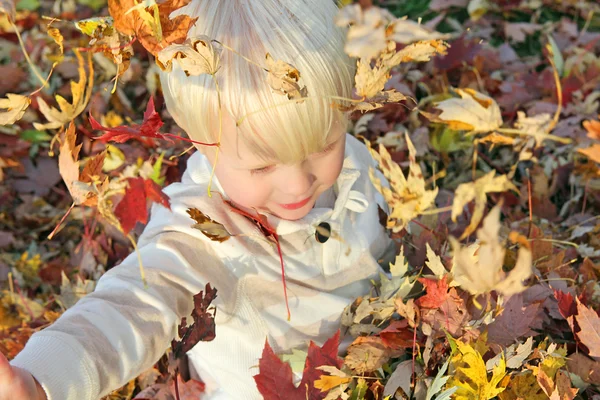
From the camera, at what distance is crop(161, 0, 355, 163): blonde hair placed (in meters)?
0.88

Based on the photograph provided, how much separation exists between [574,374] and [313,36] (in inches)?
27.3

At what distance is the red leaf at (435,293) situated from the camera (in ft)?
3.23

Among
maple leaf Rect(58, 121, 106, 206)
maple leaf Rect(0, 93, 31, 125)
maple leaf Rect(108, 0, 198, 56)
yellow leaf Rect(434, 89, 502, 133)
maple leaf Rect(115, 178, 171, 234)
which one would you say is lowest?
yellow leaf Rect(434, 89, 502, 133)

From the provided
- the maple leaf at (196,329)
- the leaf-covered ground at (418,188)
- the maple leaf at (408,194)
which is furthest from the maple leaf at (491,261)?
the maple leaf at (196,329)

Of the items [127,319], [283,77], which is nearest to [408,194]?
[283,77]

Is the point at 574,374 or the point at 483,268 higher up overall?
the point at 483,268

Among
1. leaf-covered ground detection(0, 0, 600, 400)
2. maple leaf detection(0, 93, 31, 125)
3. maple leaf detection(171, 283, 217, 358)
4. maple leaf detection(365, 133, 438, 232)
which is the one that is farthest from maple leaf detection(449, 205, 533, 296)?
maple leaf detection(0, 93, 31, 125)

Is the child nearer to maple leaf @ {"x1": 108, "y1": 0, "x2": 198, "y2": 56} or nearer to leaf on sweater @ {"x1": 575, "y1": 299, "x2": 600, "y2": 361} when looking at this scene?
maple leaf @ {"x1": 108, "y1": 0, "x2": 198, "y2": 56}

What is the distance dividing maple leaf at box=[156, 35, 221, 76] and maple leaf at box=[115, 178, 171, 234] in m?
0.17

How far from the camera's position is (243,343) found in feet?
3.91

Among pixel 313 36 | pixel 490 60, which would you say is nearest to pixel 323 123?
pixel 313 36

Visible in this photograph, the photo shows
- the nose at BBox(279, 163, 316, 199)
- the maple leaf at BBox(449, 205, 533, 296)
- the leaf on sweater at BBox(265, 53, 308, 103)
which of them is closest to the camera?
the maple leaf at BBox(449, 205, 533, 296)

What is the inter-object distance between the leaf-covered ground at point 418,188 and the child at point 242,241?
6cm

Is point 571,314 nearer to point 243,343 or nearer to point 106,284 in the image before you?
point 243,343
